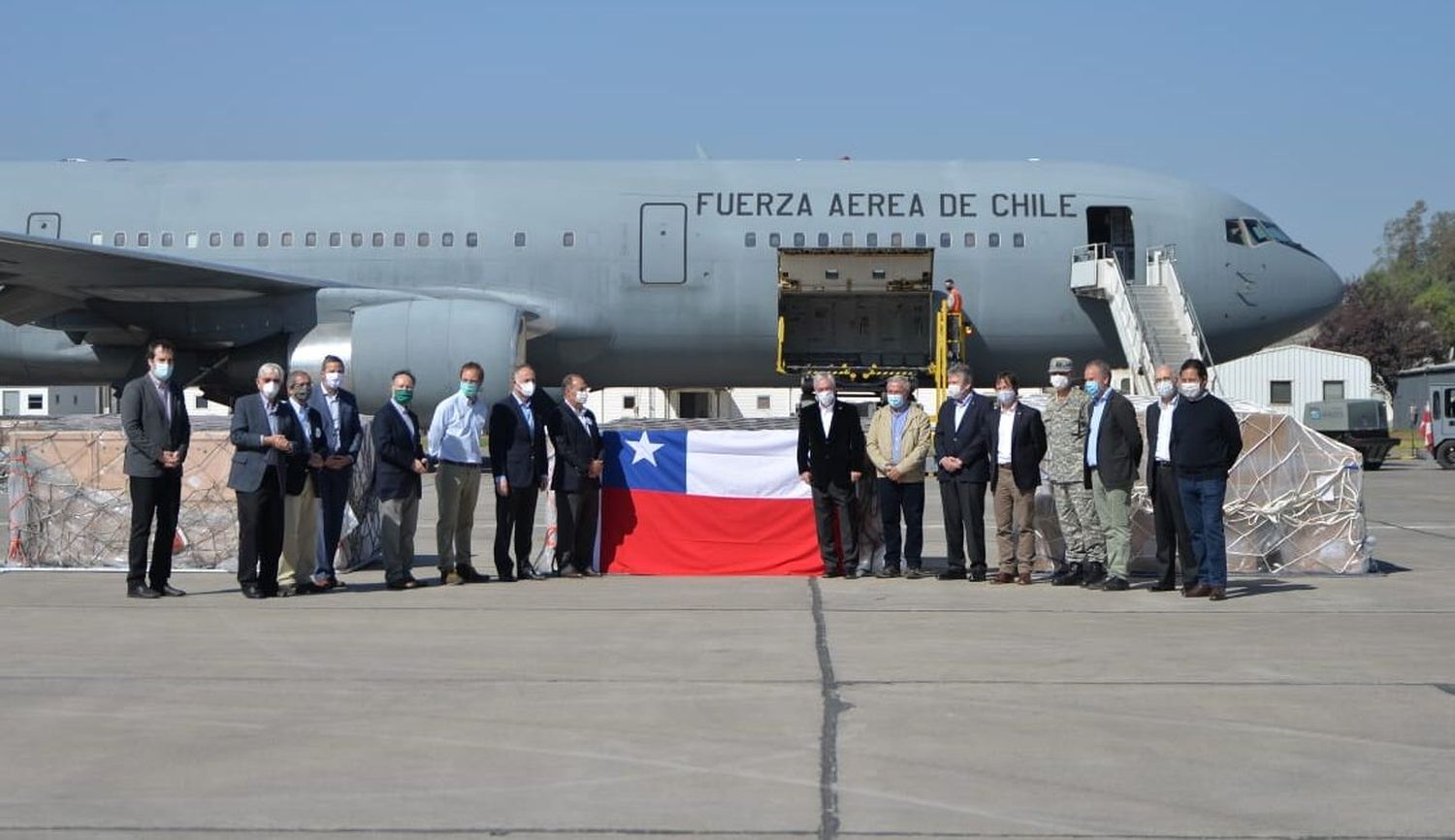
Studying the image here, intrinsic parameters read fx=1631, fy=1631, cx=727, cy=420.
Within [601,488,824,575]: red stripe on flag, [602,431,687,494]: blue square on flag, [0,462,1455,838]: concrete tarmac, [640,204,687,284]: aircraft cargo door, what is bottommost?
[0,462,1455,838]: concrete tarmac

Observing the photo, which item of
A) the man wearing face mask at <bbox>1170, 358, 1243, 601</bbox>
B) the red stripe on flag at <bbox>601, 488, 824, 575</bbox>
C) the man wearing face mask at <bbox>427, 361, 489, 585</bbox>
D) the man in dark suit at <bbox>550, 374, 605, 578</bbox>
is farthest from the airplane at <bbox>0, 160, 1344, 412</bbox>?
the man wearing face mask at <bbox>1170, 358, 1243, 601</bbox>

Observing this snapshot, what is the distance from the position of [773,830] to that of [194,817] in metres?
1.84

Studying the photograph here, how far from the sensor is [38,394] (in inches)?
1902

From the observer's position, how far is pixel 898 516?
12109 mm

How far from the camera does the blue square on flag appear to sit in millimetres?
12852

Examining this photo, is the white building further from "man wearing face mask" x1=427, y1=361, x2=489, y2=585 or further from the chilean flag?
"man wearing face mask" x1=427, y1=361, x2=489, y2=585

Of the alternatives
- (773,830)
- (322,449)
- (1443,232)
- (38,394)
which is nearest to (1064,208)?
(322,449)

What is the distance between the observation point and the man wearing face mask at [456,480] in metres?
11.8

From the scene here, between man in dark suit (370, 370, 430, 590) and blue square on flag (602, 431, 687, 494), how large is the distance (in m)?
1.61

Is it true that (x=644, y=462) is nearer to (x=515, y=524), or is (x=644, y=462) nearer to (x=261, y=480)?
(x=515, y=524)

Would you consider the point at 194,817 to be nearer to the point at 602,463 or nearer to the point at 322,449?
the point at 322,449

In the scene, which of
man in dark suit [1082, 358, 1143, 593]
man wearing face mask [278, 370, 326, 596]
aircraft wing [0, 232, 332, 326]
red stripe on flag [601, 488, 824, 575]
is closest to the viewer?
man wearing face mask [278, 370, 326, 596]

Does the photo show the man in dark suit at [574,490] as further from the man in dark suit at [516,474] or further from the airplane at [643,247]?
the airplane at [643,247]

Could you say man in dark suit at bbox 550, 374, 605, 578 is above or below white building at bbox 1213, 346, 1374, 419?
below
